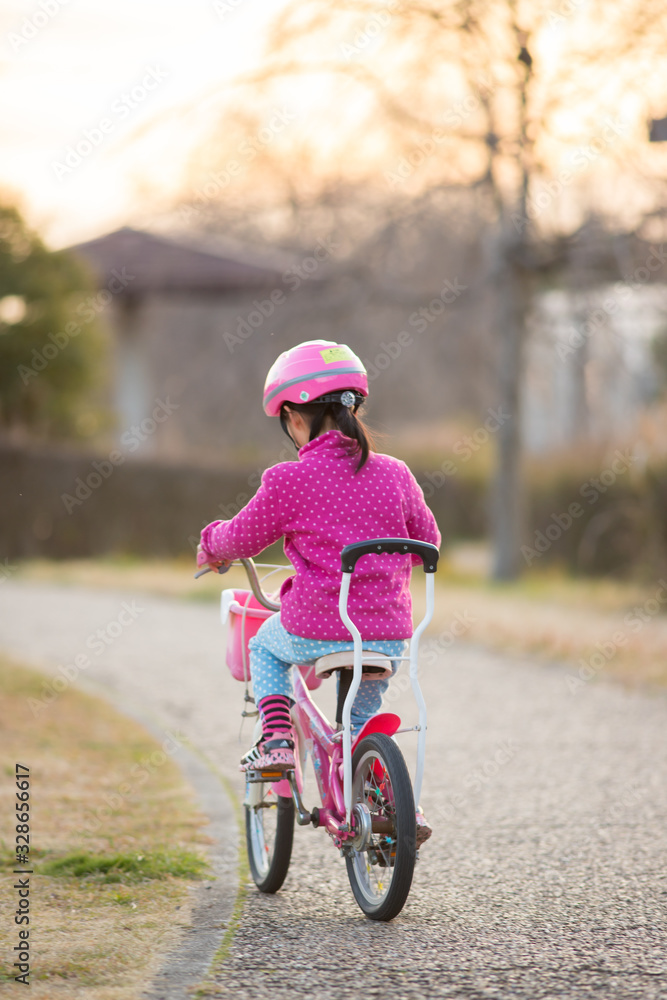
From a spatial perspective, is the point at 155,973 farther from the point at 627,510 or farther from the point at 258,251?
the point at 258,251

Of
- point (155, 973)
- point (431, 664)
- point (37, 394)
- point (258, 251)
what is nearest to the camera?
point (155, 973)

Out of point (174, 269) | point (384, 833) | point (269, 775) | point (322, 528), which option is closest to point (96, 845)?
point (269, 775)

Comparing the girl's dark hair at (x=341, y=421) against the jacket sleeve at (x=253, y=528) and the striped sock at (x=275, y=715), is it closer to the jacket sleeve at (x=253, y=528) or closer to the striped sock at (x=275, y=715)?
the jacket sleeve at (x=253, y=528)

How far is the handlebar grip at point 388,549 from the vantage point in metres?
3.14

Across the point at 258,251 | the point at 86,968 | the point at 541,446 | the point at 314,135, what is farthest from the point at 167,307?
the point at 86,968

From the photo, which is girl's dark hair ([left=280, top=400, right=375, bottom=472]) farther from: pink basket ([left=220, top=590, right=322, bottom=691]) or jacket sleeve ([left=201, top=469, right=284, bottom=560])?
pink basket ([left=220, top=590, right=322, bottom=691])

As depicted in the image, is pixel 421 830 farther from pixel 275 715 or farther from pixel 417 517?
pixel 417 517

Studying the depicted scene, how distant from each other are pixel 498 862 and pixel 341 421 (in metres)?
1.70

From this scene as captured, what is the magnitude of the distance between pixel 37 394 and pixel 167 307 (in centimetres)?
1004

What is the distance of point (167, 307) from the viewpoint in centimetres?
2800

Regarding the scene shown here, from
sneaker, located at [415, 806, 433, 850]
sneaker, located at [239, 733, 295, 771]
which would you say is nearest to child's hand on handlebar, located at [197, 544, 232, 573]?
sneaker, located at [239, 733, 295, 771]

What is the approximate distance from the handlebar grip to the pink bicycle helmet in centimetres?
46

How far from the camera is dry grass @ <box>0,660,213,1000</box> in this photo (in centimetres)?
298

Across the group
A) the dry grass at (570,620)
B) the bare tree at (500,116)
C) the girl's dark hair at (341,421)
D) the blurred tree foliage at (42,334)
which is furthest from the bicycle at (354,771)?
the blurred tree foliage at (42,334)
